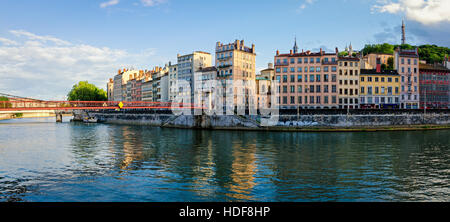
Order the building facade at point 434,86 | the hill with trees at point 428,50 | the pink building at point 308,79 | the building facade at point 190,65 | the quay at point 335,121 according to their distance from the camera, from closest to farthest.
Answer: the quay at point 335,121
the pink building at point 308,79
the building facade at point 434,86
the building facade at point 190,65
the hill with trees at point 428,50

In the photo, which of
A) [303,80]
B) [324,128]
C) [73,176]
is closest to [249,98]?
[303,80]

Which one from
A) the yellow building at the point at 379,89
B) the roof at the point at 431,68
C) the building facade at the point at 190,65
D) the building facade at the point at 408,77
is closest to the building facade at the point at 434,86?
the roof at the point at 431,68

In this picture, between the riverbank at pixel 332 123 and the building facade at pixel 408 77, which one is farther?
the building facade at pixel 408 77

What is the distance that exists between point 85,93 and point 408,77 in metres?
121

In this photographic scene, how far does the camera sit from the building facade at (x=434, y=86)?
81.0 meters

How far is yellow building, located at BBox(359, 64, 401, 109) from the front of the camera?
246 ft

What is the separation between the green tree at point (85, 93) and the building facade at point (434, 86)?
12195cm

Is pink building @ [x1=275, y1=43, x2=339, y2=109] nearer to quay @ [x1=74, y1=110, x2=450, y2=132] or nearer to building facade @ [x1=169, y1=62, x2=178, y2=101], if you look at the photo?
quay @ [x1=74, y1=110, x2=450, y2=132]

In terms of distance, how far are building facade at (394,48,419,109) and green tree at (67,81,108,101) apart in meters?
117

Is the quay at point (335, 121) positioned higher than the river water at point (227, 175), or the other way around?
the quay at point (335, 121)

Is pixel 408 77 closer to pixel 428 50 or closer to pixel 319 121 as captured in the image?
pixel 319 121

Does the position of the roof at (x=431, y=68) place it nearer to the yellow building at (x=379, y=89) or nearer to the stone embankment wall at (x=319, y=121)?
the yellow building at (x=379, y=89)

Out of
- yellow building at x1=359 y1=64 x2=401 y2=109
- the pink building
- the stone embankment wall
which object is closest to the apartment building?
the pink building
